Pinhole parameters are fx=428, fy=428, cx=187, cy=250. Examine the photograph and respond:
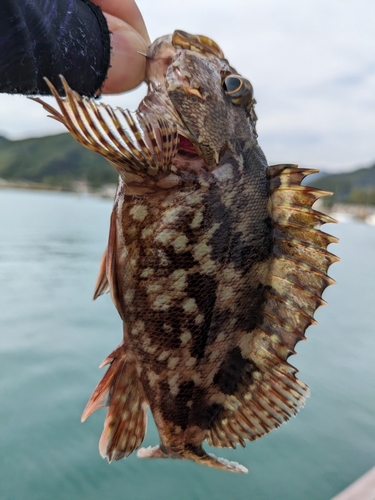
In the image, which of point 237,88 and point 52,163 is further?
point 52,163

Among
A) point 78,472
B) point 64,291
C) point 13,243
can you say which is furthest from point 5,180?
point 78,472

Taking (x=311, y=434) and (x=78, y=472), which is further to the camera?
(x=311, y=434)

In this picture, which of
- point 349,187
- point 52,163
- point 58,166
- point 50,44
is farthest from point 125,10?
point 349,187

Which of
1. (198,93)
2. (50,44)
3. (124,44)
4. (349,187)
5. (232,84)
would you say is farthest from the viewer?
(349,187)

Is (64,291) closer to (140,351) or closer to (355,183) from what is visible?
(140,351)

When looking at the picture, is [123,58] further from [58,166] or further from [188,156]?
[58,166]
